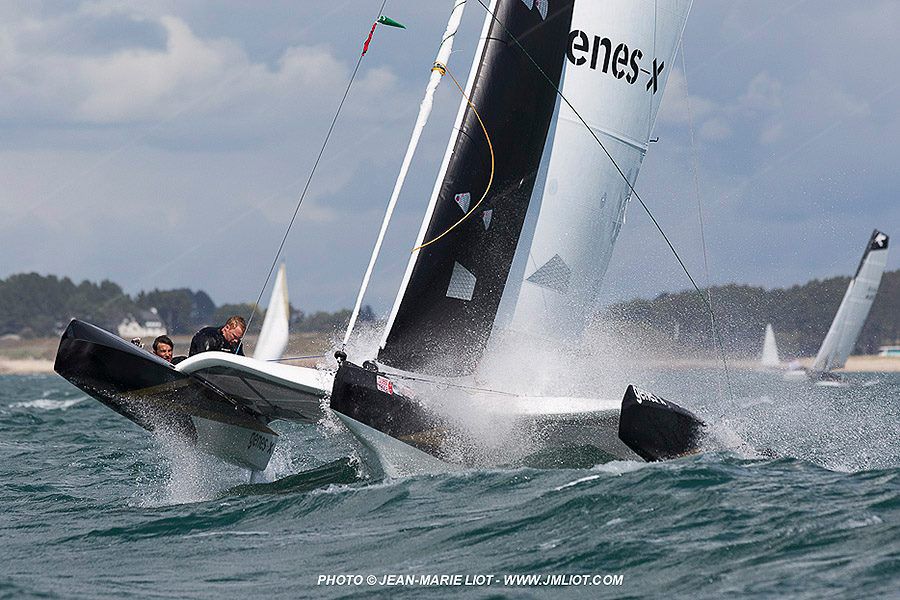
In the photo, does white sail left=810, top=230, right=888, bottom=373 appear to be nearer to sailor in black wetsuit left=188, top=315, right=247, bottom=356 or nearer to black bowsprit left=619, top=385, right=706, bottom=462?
black bowsprit left=619, top=385, right=706, bottom=462

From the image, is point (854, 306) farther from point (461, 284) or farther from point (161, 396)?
point (161, 396)

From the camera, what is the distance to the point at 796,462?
299 inches

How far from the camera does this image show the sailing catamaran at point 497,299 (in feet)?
24.2

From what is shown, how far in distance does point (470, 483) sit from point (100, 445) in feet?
22.1

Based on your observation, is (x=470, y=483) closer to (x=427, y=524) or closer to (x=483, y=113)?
(x=427, y=524)

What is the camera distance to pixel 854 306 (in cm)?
2912

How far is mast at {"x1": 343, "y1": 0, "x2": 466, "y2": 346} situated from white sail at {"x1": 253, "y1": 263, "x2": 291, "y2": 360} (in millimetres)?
20950

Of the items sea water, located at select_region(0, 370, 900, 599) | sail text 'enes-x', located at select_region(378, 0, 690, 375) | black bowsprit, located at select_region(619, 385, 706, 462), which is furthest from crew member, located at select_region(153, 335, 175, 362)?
black bowsprit, located at select_region(619, 385, 706, 462)

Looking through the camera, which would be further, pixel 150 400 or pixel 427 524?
pixel 150 400

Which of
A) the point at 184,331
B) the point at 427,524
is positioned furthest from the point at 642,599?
the point at 184,331

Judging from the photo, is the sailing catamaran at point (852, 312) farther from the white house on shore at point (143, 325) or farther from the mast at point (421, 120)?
the white house on shore at point (143, 325)

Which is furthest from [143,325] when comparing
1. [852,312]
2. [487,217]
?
[487,217]

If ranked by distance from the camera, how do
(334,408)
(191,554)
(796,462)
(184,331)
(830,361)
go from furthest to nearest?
(184,331), (830,361), (796,462), (334,408), (191,554)

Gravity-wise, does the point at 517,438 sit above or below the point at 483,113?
below
